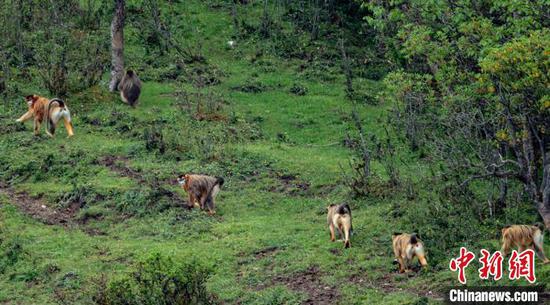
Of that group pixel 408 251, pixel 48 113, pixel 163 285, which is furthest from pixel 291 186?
pixel 163 285

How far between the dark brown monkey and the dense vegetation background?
30 centimetres

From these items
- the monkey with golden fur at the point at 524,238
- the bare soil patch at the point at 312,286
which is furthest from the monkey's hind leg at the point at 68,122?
the monkey with golden fur at the point at 524,238

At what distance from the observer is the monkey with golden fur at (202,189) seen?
21.1 meters

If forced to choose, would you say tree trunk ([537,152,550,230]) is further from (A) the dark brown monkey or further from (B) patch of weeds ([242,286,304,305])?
(A) the dark brown monkey

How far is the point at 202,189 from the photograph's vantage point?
21.1 meters

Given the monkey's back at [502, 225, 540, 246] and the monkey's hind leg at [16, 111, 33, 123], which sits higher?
the monkey's hind leg at [16, 111, 33, 123]

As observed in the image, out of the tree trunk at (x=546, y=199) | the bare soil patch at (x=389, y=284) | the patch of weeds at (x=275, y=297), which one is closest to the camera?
the bare soil patch at (x=389, y=284)

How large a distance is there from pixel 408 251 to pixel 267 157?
8.25 metres

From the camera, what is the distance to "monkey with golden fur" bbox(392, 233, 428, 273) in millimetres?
16719

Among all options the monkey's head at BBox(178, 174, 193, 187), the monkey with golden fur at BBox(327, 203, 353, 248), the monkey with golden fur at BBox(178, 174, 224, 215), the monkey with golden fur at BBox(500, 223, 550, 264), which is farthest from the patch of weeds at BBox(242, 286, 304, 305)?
the monkey's head at BBox(178, 174, 193, 187)

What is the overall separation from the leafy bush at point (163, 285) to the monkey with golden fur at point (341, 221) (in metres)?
3.84

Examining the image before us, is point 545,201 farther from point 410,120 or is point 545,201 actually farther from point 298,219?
point 410,120

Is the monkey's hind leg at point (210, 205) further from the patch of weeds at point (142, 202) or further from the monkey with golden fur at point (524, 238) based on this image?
the monkey with golden fur at point (524, 238)

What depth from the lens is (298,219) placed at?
2088 cm
